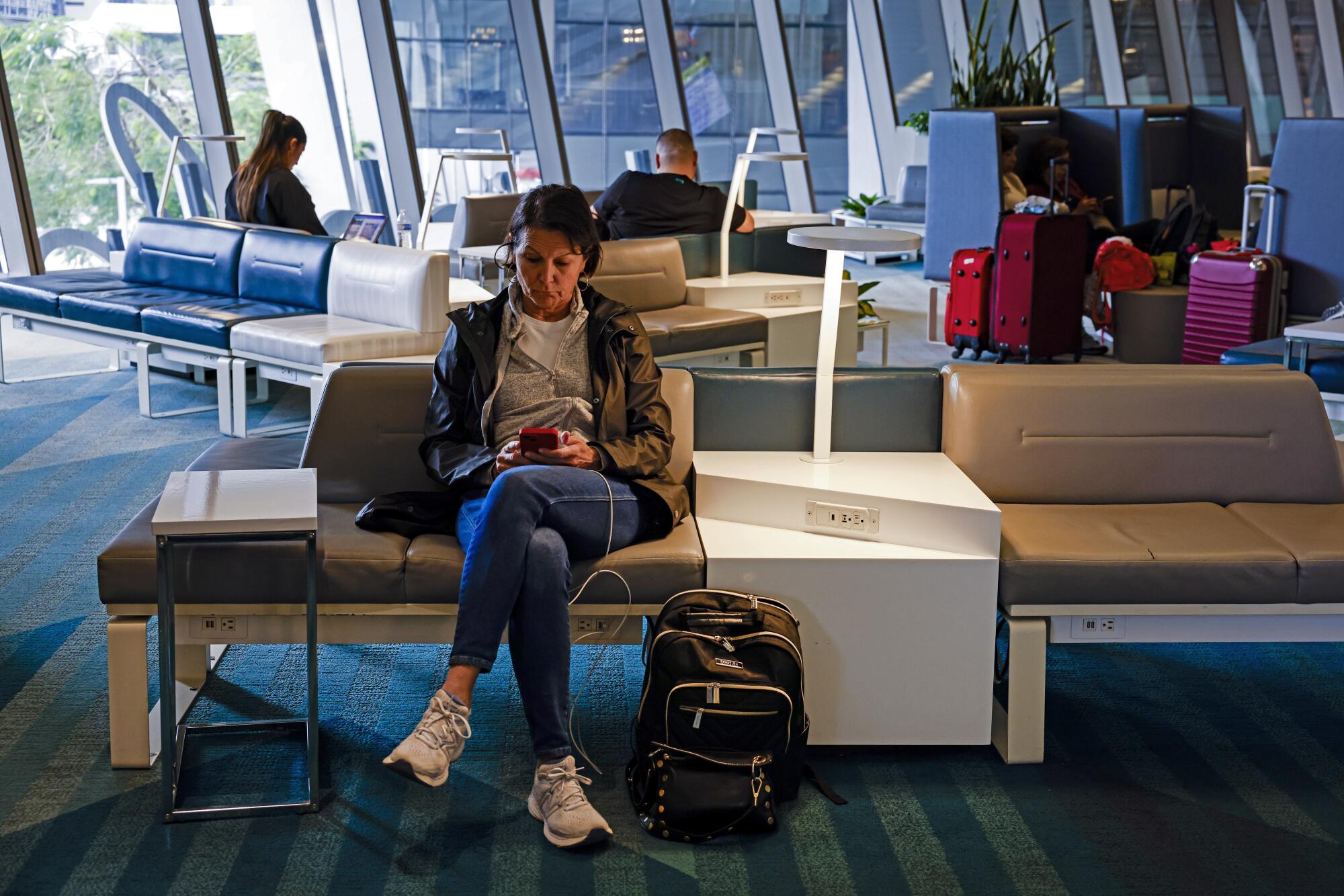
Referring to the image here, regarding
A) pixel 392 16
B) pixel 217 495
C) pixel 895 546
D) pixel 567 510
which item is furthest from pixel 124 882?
pixel 392 16

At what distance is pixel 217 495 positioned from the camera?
2484 mm

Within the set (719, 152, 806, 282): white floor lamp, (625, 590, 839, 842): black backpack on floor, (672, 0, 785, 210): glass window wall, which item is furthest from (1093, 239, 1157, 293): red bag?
(672, 0, 785, 210): glass window wall

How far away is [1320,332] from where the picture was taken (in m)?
4.43

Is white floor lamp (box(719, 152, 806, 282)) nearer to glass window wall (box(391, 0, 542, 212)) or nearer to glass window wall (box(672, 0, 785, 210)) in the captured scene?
glass window wall (box(391, 0, 542, 212))

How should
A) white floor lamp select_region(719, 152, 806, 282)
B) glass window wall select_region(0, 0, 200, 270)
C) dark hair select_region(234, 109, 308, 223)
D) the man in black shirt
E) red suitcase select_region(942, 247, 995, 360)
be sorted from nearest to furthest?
white floor lamp select_region(719, 152, 806, 282) → dark hair select_region(234, 109, 308, 223) → the man in black shirt → red suitcase select_region(942, 247, 995, 360) → glass window wall select_region(0, 0, 200, 270)

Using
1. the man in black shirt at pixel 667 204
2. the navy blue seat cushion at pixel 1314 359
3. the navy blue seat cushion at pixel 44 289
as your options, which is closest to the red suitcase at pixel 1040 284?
the man in black shirt at pixel 667 204

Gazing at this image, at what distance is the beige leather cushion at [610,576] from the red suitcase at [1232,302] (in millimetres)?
4115

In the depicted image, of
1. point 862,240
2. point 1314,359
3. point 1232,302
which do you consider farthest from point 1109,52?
point 862,240

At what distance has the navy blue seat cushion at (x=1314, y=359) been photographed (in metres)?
4.60

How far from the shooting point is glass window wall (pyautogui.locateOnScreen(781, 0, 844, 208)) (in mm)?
13102

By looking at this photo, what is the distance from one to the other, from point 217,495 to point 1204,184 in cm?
834

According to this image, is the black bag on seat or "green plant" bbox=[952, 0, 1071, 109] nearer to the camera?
the black bag on seat

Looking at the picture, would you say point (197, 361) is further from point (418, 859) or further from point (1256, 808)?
point (1256, 808)

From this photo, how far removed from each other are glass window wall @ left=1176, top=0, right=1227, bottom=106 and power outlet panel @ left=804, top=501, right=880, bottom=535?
13309 millimetres
